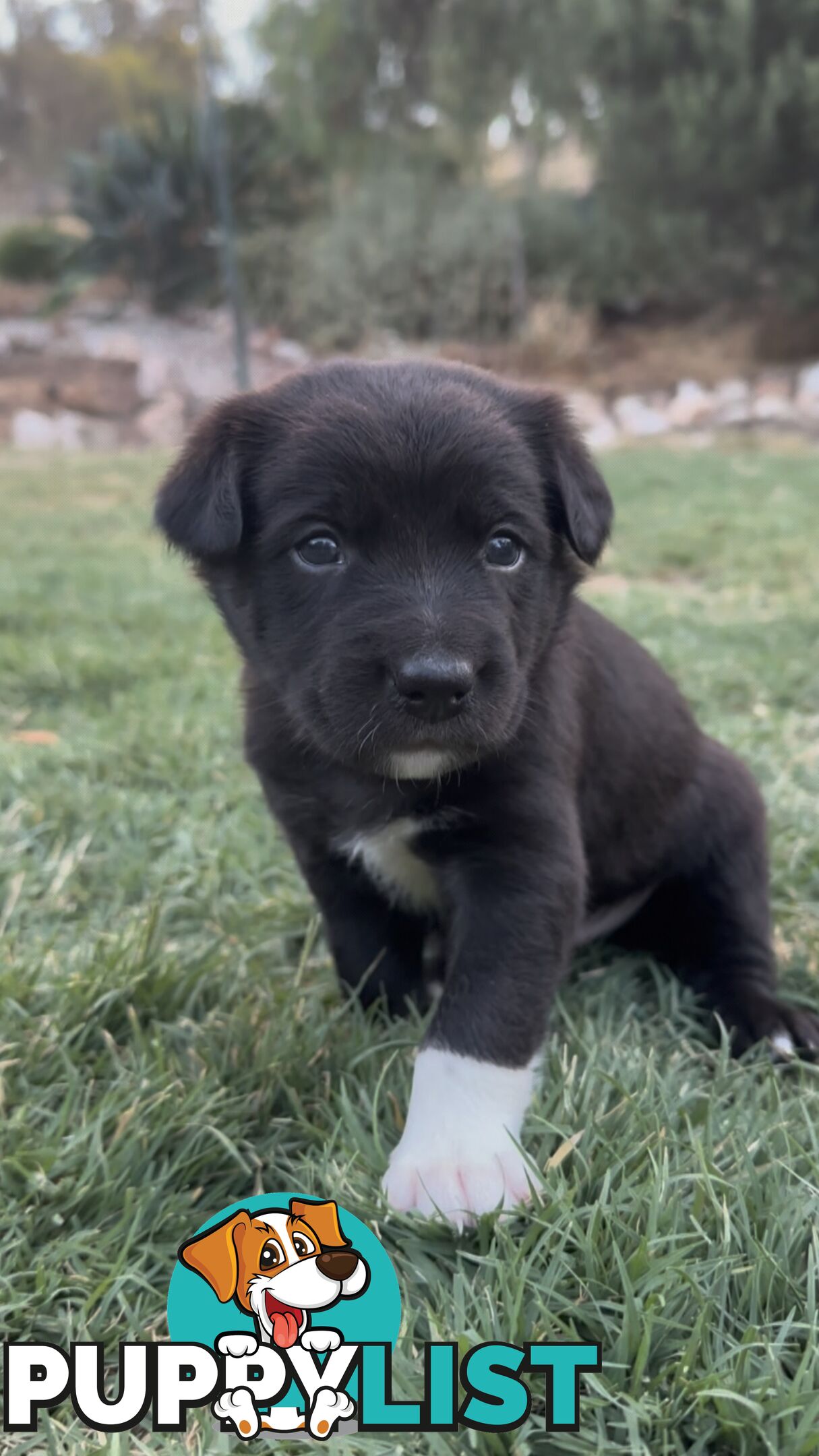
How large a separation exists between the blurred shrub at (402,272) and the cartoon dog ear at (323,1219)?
60.0 ft

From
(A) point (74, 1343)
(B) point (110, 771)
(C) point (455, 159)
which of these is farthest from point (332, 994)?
(C) point (455, 159)

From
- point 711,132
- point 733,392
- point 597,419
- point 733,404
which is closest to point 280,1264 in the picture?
point 597,419

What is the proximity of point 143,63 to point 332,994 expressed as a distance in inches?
1131

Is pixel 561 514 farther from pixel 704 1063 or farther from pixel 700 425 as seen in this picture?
pixel 700 425

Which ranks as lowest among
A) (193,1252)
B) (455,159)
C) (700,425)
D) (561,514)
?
(700,425)

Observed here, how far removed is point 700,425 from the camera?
14945 mm

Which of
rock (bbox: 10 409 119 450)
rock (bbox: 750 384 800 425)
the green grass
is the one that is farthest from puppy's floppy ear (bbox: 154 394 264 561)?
rock (bbox: 750 384 800 425)

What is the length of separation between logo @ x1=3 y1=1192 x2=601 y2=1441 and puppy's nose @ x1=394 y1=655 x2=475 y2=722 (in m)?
0.74

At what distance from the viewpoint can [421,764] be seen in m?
1.86

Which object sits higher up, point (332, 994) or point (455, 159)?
point (455, 159)

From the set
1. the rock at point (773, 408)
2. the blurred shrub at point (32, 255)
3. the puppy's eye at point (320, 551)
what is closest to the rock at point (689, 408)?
the rock at point (773, 408)

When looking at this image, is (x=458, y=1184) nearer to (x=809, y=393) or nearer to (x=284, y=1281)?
(x=284, y=1281)

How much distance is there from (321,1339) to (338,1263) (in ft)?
0.32

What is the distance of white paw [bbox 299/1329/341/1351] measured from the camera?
1395 millimetres
